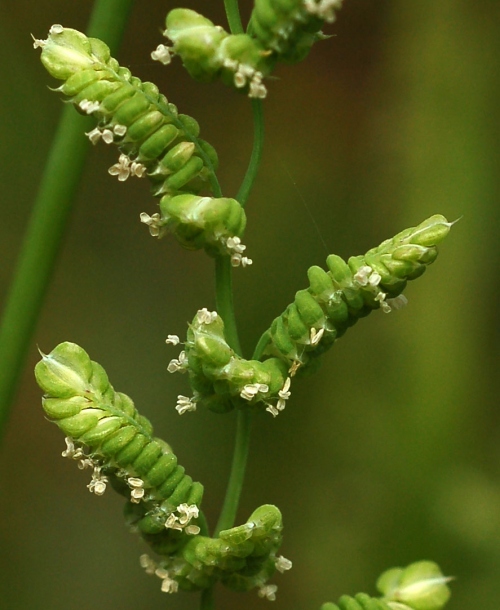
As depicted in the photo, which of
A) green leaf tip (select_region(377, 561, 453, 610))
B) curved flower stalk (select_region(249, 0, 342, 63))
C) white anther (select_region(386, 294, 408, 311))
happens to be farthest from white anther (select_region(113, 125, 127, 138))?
green leaf tip (select_region(377, 561, 453, 610))

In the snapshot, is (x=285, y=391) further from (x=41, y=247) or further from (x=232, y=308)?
(x=41, y=247)

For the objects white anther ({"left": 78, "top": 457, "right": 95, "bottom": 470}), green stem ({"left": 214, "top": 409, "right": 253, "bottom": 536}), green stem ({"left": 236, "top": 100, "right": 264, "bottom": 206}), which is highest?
green stem ({"left": 236, "top": 100, "right": 264, "bottom": 206})

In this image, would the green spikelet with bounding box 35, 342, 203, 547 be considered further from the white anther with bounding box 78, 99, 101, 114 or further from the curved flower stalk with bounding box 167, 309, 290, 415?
the white anther with bounding box 78, 99, 101, 114

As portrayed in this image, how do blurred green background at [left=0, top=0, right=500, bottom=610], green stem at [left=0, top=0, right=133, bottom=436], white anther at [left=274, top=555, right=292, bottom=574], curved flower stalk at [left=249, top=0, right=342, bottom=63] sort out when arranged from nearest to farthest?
curved flower stalk at [left=249, top=0, right=342, bottom=63] → white anther at [left=274, top=555, right=292, bottom=574] → green stem at [left=0, top=0, right=133, bottom=436] → blurred green background at [left=0, top=0, right=500, bottom=610]

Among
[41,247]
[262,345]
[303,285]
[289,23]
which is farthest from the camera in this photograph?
[303,285]

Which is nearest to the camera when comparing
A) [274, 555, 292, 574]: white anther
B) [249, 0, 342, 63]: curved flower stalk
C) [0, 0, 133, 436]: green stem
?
[249, 0, 342, 63]: curved flower stalk

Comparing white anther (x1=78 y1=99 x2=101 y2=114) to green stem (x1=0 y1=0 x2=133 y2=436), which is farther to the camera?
green stem (x1=0 y1=0 x2=133 y2=436)

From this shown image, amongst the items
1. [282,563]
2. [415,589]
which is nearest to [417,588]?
[415,589]
